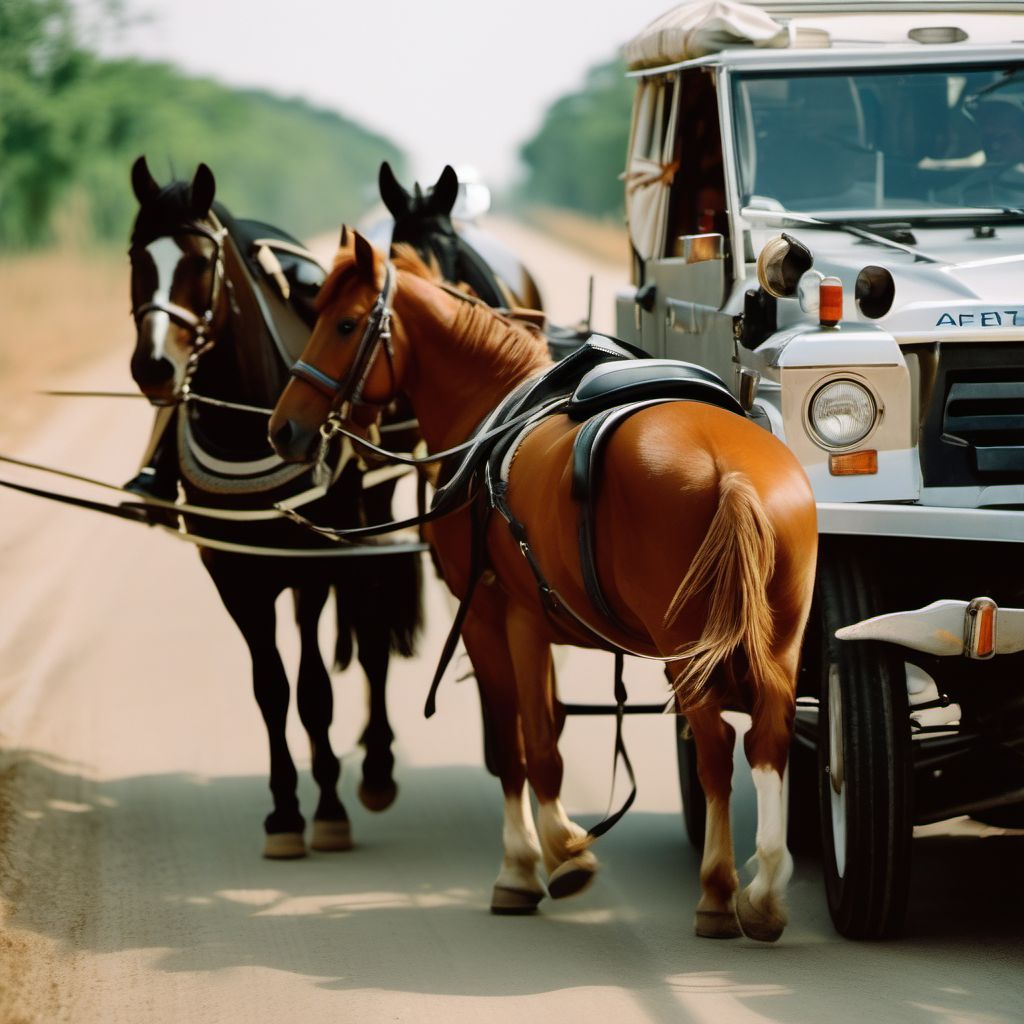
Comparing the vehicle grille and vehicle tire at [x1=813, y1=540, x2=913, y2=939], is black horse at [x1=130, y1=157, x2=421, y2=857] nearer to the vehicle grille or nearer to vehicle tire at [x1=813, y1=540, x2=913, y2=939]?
vehicle tire at [x1=813, y1=540, x2=913, y2=939]

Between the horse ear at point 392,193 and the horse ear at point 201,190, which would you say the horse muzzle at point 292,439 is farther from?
the horse ear at point 392,193

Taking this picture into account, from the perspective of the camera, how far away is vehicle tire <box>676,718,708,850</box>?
23.1 ft

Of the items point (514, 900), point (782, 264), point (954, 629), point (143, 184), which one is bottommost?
point (514, 900)

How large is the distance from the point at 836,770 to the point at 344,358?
7.41ft

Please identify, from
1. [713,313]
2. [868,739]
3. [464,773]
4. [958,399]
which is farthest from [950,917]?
Result: [464,773]

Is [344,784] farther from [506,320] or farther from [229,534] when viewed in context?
[506,320]

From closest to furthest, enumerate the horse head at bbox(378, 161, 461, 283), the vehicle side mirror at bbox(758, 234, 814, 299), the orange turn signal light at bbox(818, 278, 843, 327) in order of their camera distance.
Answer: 1. the orange turn signal light at bbox(818, 278, 843, 327)
2. the vehicle side mirror at bbox(758, 234, 814, 299)
3. the horse head at bbox(378, 161, 461, 283)

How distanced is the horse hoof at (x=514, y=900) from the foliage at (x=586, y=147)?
258 ft

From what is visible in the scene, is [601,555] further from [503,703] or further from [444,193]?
[444,193]

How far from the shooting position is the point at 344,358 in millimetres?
6773

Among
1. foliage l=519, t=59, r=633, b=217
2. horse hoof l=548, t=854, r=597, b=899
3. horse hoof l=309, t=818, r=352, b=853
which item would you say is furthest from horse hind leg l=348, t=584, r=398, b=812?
foliage l=519, t=59, r=633, b=217

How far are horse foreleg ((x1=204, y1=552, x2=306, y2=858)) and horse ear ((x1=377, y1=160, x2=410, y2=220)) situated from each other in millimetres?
1743

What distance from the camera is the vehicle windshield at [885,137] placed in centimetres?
716

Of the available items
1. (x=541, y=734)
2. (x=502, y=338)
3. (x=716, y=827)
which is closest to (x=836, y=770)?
(x=716, y=827)
